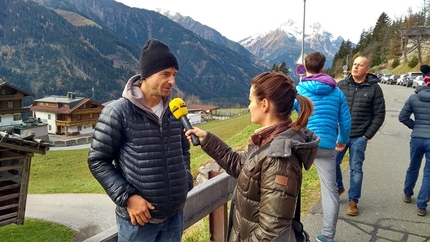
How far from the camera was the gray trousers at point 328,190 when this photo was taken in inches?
148

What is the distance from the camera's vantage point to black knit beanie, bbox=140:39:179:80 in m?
2.49

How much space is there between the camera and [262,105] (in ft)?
7.41

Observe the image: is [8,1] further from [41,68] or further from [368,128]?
[368,128]

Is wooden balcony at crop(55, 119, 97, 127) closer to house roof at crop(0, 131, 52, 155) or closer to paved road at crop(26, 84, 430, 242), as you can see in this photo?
paved road at crop(26, 84, 430, 242)

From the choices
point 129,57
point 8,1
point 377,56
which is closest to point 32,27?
point 8,1

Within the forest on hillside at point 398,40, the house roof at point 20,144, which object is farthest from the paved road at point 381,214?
the forest on hillside at point 398,40

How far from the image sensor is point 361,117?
475 centimetres

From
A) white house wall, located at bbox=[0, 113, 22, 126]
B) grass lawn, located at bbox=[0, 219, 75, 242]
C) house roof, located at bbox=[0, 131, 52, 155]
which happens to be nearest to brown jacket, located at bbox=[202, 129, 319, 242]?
house roof, located at bbox=[0, 131, 52, 155]

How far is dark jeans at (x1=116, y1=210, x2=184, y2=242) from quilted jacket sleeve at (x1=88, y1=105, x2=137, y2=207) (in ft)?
0.70

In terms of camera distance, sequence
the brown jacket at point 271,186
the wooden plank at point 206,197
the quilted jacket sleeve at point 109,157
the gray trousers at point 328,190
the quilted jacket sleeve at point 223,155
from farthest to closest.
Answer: the gray trousers at point 328,190 → the wooden plank at point 206,197 → the quilted jacket sleeve at point 223,155 → the quilted jacket sleeve at point 109,157 → the brown jacket at point 271,186

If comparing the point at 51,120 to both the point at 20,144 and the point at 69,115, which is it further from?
the point at 20,144

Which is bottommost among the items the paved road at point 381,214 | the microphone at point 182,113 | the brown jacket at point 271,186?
the paved road at point 381,214

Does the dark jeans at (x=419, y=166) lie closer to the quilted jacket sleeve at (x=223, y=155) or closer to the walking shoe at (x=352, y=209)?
the walking shoe at (x=352, y=209)

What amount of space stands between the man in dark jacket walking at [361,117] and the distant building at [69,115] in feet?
166
